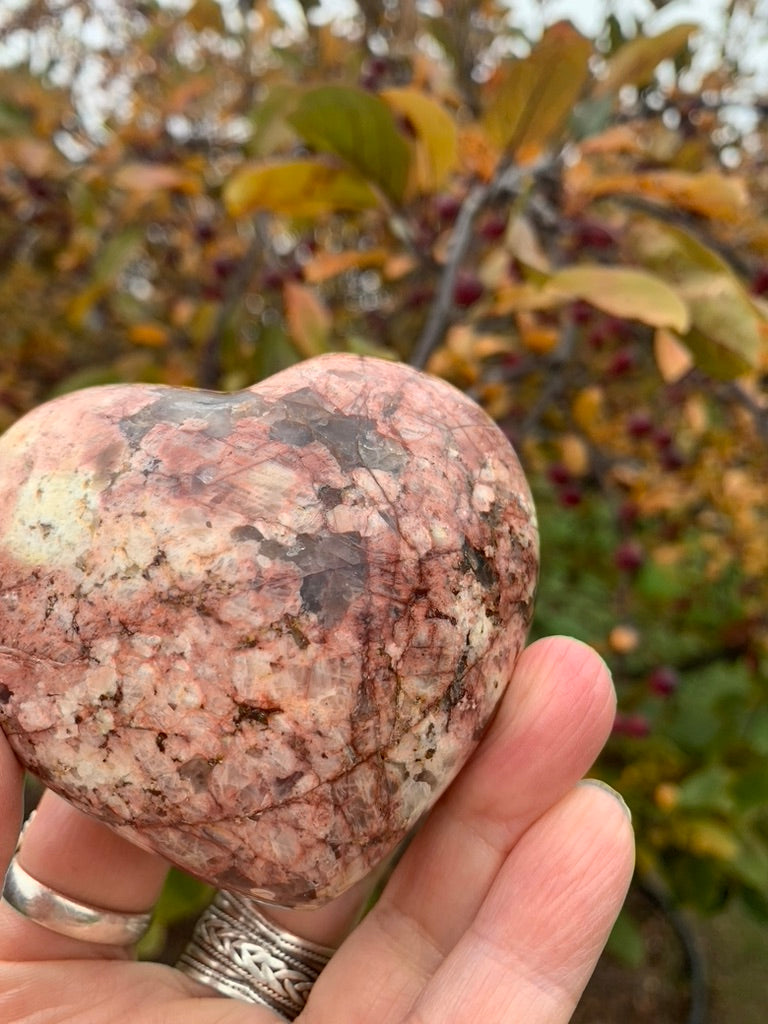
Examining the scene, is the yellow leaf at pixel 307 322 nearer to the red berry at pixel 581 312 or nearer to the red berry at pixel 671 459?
the red berry at pixel 581 312

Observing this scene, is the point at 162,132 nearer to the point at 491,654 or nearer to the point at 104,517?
the point at 104,517

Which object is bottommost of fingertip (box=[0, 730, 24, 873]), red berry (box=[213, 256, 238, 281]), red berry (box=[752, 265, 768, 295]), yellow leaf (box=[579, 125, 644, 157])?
fingertip (box=[0, 730, 24, 873])

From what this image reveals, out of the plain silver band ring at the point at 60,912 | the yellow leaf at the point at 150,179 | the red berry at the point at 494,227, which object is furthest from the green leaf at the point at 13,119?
the plain silver band ring at the point at 60,912

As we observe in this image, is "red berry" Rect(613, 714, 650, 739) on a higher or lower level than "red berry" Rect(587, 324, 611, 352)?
lower

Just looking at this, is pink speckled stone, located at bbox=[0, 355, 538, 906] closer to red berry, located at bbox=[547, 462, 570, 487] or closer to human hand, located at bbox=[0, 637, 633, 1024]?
human hand, located at bbox=[0, 637, 633, 1024]

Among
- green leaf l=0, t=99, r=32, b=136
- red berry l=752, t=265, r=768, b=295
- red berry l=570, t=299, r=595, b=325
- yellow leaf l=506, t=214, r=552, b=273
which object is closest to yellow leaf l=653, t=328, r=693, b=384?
yellow leaf l=506, t=214, r=552, b=273

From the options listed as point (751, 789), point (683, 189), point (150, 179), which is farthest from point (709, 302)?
point (150, 179)

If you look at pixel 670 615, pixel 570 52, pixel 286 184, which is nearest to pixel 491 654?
pixel 286 184
